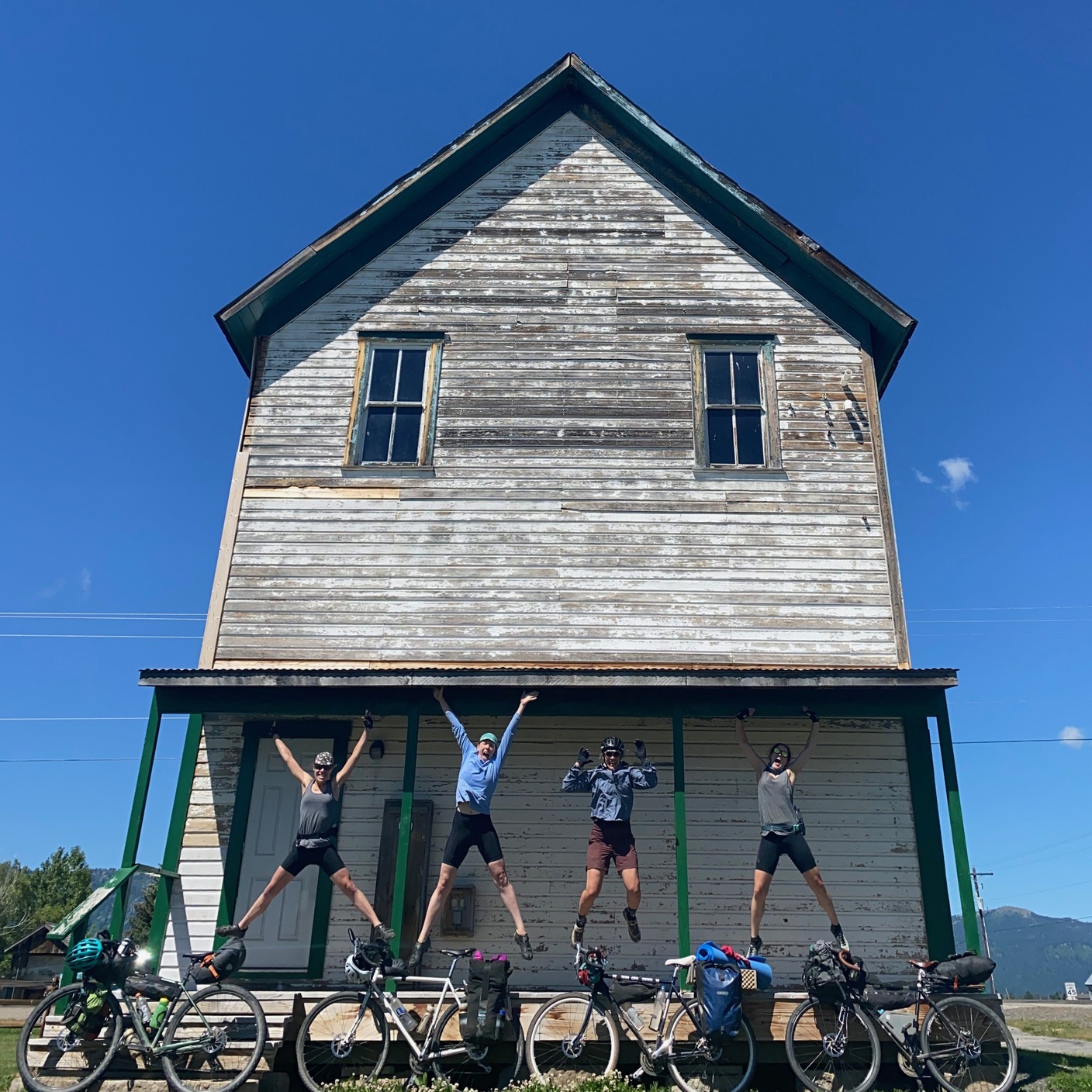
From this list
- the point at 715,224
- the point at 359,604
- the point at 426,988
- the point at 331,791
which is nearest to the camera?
the point at 331,791

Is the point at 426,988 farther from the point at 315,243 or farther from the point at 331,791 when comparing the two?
the point at 315,243

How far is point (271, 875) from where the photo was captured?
957 cm

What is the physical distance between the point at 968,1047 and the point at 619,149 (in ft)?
36.0

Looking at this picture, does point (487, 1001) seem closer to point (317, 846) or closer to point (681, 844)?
point (317, 846)

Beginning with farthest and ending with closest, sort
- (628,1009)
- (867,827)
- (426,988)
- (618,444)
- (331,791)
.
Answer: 1. (618,444)
2. (867,827)
3. (426,988)
4. (331,791)
5. (628,1009)

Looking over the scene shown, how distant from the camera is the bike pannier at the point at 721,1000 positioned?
6719mm

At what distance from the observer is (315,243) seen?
11586mm

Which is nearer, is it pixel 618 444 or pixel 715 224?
pixel 618 444

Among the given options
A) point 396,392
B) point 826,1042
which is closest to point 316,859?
point 826,1042

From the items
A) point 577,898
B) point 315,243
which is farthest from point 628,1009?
point 315,243

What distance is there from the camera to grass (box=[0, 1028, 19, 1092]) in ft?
27.5

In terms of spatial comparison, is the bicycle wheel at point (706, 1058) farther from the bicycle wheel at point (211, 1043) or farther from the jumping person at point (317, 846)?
the bicycle wheel at point (211, 1043)

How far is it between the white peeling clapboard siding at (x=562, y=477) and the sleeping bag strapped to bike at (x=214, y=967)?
3461mm

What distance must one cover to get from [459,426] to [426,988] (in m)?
6.09
